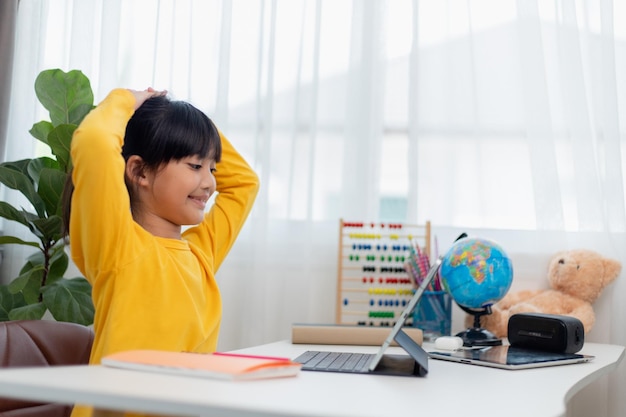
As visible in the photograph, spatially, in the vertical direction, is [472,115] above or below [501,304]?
above

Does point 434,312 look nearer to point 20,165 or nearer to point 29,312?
point 29,312

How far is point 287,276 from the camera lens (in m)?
2.48

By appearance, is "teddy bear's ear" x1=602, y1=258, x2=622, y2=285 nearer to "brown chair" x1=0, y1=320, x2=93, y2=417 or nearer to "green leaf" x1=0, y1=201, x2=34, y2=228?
"brown chair" x1=0, y1=320, x2=93, y2=417

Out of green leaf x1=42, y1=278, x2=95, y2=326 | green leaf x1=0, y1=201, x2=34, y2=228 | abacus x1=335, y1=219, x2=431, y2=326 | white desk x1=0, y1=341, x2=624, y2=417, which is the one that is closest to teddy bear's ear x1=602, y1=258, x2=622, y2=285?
abacus x1=335, y1=219, x2=431, y2=326

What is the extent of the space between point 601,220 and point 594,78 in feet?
1.49

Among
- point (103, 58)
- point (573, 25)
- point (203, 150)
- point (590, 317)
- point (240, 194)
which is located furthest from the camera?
point (103, 58)

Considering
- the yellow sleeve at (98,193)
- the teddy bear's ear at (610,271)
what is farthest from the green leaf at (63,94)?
the teddy bear's ear at (610,271)

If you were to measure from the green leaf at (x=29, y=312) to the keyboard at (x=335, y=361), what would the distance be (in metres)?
1.07

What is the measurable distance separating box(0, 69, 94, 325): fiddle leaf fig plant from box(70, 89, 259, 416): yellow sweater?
817 mm

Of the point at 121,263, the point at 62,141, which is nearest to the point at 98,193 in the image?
the point at 121,263

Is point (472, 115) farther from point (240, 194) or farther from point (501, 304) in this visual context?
point (240, 194)

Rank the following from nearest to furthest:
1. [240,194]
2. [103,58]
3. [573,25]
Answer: [240,194] < [573,25] < [103,58]

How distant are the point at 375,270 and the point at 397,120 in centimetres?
52

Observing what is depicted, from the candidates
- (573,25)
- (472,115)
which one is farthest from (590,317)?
(573,25)
